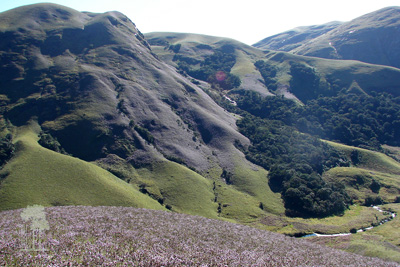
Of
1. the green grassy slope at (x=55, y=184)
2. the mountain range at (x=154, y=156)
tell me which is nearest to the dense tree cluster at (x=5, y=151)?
the mountain range at (x=154, y=156)

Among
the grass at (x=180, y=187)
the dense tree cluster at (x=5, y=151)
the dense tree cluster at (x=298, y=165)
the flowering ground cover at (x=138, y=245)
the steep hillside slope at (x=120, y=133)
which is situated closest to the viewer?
the flowering ground cover at (x=138, y=245)

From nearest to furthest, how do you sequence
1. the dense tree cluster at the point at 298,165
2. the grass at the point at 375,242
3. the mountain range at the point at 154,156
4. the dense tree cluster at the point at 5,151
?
the grass at the point at 375,242 → the dense tree cluster at the point at 5,151 → the mountain range at the point at 154,156 → the dense tree cluster at the point at 298,165

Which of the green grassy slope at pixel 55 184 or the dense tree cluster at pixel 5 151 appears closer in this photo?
the green grassy slope at pixel 55 184

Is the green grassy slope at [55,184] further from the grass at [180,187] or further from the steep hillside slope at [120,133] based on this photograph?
the grass at [180,187]

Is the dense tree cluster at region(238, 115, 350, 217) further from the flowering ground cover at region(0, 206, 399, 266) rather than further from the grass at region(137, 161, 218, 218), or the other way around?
the flowering ground cover at region(0, 206, 399, 266)

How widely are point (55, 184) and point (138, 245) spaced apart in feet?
179

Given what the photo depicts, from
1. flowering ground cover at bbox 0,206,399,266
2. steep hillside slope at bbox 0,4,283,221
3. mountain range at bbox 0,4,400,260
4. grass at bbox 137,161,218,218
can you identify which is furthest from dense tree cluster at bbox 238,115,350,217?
flowering ground cover at bbox 0,206,399,266

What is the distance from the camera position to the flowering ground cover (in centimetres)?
2956

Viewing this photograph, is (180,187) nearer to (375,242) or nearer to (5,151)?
(5,151)

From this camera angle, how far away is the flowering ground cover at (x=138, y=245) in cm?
2956

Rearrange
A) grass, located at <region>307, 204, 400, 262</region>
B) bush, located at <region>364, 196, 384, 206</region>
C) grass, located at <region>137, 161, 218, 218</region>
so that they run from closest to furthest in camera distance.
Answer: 1. grass, located at <region>307, 204, 400, 262</region>
2. grass, located at <region>137, 161, 218, 218</region>
3. bush, located at <region>364, 196, 384, 206</region>

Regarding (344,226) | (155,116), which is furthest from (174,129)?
(344,226)

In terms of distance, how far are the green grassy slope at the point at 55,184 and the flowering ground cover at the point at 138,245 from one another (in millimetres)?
17081

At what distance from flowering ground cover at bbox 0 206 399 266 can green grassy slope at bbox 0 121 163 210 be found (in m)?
17.1
